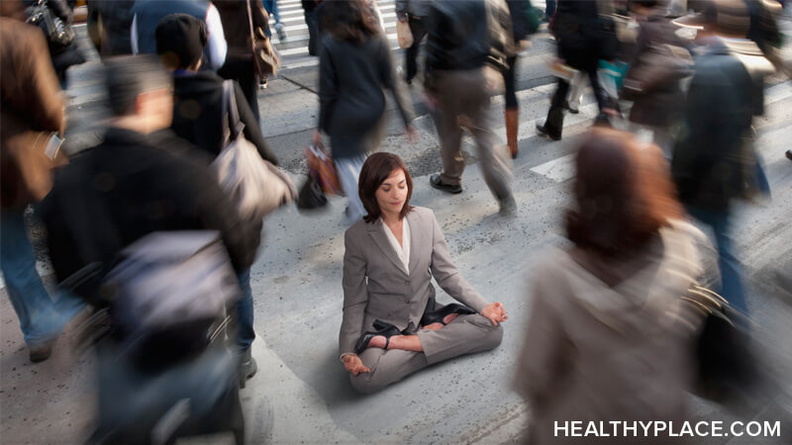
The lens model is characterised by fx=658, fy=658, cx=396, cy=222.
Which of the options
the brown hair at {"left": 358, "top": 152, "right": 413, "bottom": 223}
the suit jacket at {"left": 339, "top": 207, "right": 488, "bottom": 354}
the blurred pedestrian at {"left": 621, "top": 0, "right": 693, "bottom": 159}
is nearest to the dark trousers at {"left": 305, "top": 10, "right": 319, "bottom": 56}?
the blurred pedestrian at {"left": 621, "top": 0, "right": 693, "bottom": 159}

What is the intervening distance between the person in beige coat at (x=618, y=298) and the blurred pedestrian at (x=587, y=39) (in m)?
3.99

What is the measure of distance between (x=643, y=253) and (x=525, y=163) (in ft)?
15.1

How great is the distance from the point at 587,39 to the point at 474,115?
1.41 m

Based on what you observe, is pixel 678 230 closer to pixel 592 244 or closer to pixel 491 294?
pixel 592 244

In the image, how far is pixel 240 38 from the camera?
563 cm

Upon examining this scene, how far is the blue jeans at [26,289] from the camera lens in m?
3.46

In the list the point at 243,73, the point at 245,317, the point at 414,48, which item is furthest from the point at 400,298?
the point at 414,48

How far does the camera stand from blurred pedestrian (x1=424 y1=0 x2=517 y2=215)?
192 inches

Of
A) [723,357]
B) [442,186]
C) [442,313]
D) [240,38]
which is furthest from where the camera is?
[442,186]

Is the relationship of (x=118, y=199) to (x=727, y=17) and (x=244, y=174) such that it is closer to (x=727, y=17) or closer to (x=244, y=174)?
(x=244, y=174)

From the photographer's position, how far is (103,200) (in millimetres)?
2131
